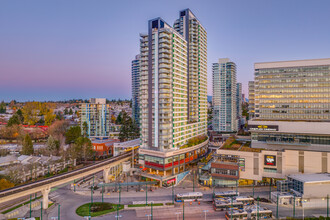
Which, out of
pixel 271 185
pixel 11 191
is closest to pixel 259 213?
pixel 271 185

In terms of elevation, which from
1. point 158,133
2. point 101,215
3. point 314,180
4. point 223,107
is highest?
point 223,107

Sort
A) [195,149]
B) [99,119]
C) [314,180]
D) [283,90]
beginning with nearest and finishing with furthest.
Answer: [314,180]
[283,90]
[195,149]
[99,119]

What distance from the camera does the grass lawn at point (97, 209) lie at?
5254cm

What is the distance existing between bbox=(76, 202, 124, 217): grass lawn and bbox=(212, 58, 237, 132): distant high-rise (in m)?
Result: 143

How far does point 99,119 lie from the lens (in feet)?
481

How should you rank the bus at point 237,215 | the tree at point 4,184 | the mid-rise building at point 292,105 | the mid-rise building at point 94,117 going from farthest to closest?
the mid-rise building at point 94,117
the mid-rise building at point 292,105
the tree at point 4,184
the bus at point 237,215

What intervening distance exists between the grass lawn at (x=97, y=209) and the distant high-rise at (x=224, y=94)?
14335 cm

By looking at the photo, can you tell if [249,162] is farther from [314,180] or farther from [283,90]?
[283,90]

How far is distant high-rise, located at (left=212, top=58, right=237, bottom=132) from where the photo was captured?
181250 mm

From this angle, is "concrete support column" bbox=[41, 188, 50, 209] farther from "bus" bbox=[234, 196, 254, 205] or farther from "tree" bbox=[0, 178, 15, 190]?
"bus" bbox=[234, 196, 254, 205]

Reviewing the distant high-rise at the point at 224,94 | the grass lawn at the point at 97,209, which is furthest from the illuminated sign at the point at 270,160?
the distant high-rise at the point at 224,94

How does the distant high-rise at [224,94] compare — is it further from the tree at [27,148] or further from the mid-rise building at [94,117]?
the tree at [27,148]

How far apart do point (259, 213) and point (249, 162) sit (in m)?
22.8

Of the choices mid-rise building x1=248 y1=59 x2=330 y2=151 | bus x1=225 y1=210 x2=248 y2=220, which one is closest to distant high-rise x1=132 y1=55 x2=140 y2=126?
mid-rise building x1=248 y1=59 x2=330 y2=151
